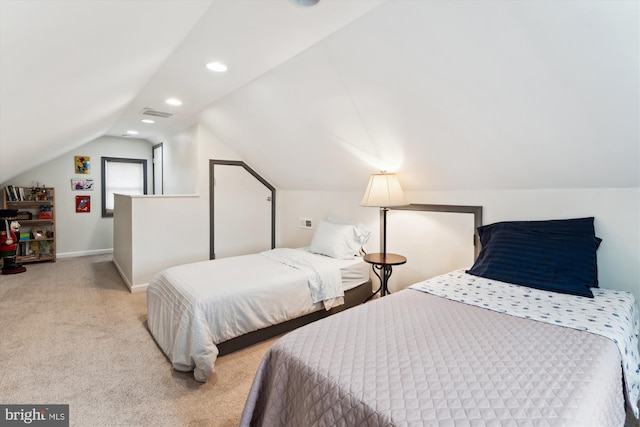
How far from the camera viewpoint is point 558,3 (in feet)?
4.23

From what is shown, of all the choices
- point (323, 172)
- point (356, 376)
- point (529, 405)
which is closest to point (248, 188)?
point (323, 172)

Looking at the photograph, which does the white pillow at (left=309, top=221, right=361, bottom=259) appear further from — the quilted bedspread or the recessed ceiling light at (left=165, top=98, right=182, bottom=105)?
the recessed ceiling light at (left=165, top=98, right=182, bottom=105)

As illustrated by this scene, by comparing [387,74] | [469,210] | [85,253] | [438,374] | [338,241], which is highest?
[387,74]

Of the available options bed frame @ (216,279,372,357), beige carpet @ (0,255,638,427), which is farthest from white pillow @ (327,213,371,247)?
beige carpet @ (0,255,638,427)

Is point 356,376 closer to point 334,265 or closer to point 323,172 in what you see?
point 334,265

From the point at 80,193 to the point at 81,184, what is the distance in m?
0.16

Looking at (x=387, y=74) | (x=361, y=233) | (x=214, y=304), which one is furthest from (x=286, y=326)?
(x=387, y=74)

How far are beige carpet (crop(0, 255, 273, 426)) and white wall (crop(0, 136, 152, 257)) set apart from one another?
7.11 feet

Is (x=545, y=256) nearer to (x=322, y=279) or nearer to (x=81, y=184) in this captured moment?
(x=322, y=279)

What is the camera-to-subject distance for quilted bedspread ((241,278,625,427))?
911mm

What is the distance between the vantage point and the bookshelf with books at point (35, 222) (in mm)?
4797

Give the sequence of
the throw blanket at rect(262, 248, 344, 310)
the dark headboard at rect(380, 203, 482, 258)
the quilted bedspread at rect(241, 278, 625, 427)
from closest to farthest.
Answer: the quilted bedspread at rect(241, 278, 625, 427), the dark headboard at rect(380, 203, 482, 258), the throw blanket at rect(262, 248, 344, 310)

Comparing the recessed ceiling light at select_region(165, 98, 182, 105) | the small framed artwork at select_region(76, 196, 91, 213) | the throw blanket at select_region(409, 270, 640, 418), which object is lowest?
the throw blanket at select_region(409, 270, 640, 418)

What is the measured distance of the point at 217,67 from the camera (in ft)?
7.95
